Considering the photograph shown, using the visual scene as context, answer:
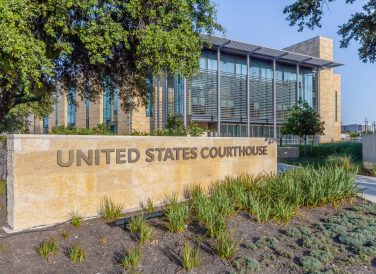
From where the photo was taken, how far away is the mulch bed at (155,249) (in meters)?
4.53

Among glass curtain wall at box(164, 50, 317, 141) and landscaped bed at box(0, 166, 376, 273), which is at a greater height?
glass curtain wall at box(164, 50, 317, 141)

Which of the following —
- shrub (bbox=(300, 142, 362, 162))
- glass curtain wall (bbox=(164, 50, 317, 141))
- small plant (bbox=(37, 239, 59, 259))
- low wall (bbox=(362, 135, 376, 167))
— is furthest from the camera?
glass curtain wall (bbox=(164, 50, 317, 141))

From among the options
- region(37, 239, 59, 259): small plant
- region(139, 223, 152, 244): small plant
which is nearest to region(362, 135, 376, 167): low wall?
region(139, 223, 152, 244): small plant

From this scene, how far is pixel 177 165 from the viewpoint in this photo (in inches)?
306

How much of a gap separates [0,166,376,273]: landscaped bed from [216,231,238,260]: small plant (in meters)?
0.01

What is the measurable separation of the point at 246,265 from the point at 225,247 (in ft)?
1.28

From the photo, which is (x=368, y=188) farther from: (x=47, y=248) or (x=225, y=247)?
(x=47, y=248)

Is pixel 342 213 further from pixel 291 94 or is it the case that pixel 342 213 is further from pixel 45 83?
pixel 291 94

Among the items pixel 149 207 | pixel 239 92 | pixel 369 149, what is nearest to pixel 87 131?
pixel 369 149

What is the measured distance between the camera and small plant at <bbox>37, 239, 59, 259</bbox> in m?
4.79

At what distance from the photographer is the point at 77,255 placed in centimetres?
A: 472

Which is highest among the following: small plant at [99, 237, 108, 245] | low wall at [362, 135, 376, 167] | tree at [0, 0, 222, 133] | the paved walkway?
tree at [0, 0, 222, 133]

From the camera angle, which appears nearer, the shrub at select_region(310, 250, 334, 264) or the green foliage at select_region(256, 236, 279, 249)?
the shrub at select_region(310, 250, 334, 264)

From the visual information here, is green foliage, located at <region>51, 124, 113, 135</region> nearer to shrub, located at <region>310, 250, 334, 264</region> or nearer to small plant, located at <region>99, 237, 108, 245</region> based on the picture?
small plant, located at <region>99, 237, 108, 245</region>
